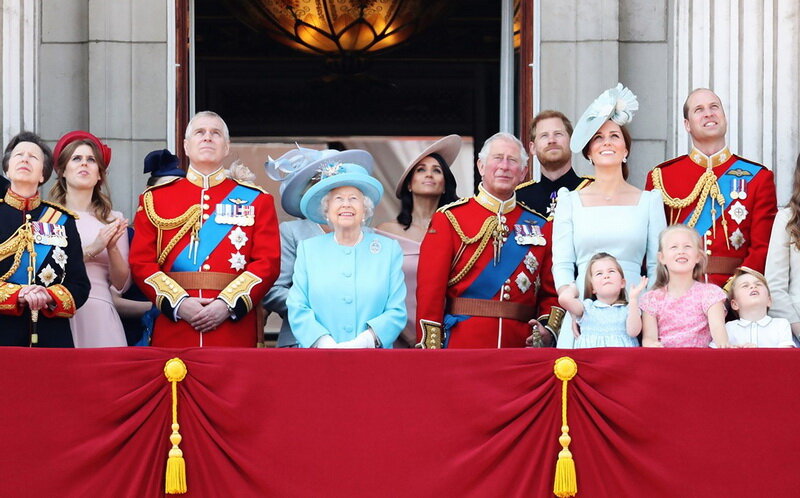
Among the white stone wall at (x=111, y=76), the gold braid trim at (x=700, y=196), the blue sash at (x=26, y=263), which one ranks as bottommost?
the blue sash at (x=26, y=263)

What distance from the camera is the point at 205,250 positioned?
6.79 m

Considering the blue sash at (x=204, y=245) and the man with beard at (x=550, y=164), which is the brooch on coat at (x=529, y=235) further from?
the blue sash at (x=204, y=245)

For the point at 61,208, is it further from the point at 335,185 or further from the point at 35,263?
the point at 335,185

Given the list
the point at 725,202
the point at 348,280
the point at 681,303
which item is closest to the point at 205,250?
the point at 348,280

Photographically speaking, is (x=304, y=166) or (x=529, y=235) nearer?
(x=529, y=235)

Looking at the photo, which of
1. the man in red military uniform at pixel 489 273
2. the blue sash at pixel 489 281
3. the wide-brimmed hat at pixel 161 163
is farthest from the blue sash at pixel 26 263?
the blue sash at pixel 489 281

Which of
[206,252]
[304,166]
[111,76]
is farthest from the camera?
[111,76]

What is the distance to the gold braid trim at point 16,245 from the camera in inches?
251

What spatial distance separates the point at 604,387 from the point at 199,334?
1808 millimetres

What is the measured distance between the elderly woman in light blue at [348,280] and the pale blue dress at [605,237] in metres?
0.71

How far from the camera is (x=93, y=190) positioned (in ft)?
23.4

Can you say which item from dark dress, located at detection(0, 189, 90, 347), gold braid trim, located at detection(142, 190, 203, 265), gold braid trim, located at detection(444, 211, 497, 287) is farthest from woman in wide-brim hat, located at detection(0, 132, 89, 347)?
gold braid trim, located at detection(444, 211, 497, 287)

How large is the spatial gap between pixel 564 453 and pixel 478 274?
1311mm

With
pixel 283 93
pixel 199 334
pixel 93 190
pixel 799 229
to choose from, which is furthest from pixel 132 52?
pixel 283 93
